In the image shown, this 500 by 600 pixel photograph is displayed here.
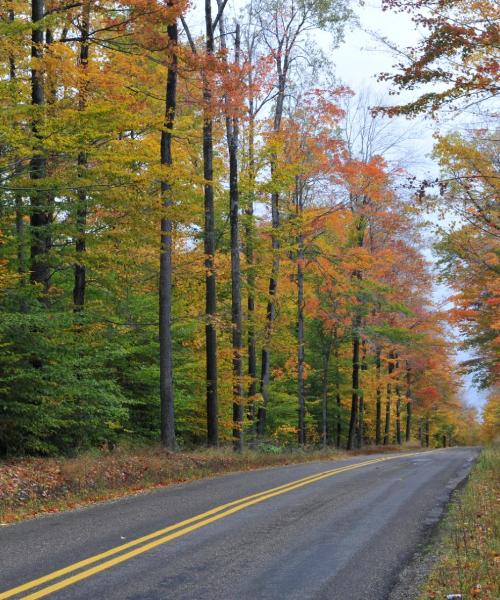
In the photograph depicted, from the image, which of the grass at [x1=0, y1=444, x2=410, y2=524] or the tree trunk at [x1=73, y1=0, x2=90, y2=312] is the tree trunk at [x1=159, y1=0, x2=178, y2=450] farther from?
the tree trunk at [x1=73, y1=0, x2=90, y2=312]

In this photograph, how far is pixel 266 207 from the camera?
25.7 metres

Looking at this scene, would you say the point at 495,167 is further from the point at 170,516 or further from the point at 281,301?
the point at 170,516

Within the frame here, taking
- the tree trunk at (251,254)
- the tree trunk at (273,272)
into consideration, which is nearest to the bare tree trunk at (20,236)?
the tree trunk at (251,254)

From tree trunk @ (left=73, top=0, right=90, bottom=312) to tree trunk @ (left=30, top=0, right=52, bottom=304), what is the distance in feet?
2.41

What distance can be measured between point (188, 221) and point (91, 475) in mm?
7988

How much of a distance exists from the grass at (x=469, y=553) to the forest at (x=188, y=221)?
546cm

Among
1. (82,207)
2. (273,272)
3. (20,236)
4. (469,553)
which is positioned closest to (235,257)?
(273,272)

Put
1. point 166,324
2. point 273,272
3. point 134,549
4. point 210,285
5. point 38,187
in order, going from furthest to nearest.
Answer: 1. point 273,272
2. point 210,285
3. point 166,324
4. point 38,187
5. point 134,549

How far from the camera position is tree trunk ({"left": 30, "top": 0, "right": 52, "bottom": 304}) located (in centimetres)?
1207

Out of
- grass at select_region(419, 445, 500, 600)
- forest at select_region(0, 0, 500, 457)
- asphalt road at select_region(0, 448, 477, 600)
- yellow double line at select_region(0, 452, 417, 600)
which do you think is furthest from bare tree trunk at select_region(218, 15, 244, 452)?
grass at select_region(419, 445, 500, 600)

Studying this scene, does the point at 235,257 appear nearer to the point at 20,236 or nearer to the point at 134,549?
the point at 20,236

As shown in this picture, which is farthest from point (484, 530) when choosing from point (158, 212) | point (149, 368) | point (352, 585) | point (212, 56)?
point (212, 56)

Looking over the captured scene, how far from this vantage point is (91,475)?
11297 millimetres

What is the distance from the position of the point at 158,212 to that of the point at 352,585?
10.3 metres
